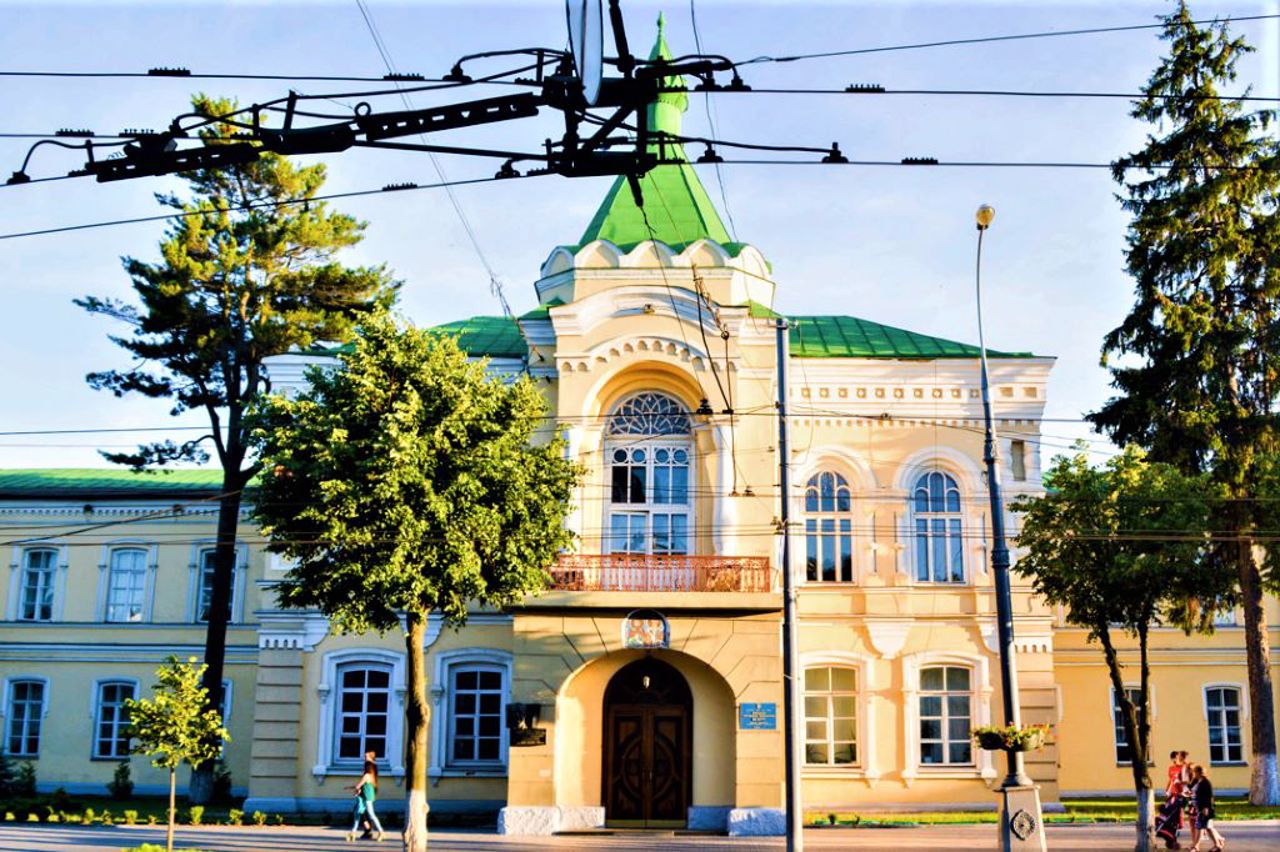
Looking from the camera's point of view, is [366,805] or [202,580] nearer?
[366,805]

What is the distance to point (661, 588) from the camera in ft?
74.1

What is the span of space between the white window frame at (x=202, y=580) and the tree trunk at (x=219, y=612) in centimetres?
293

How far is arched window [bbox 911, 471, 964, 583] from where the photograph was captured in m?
25.4

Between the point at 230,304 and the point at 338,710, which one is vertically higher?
the point at 230,304

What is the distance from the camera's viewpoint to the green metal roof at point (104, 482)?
3192cm

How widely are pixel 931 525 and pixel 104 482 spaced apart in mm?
21758

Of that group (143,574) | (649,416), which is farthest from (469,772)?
(143,574)

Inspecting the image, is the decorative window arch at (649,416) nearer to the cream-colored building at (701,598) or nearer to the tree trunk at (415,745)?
the cream-colored building at (701,598)

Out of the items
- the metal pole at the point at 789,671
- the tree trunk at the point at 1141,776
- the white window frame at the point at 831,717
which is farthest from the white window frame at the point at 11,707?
the tree trunk at the point at 1141,776

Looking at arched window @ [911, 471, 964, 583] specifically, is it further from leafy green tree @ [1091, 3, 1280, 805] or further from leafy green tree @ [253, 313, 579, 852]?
leafy green tree @ [253, 313, 579, 852]

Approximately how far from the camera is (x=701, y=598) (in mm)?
22188

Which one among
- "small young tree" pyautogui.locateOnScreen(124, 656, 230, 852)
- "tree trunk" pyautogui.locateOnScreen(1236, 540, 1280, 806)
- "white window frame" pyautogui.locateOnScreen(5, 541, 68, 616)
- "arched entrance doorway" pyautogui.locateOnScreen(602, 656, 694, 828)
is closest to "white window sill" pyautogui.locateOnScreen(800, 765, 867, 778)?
"arched entrance doorway" pyautogui.locateOnScreen(602, 656, 694, 828)

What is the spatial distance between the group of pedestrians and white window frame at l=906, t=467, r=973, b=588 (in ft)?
21.0

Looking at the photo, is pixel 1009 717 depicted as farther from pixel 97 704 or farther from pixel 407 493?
pixel 97 704
